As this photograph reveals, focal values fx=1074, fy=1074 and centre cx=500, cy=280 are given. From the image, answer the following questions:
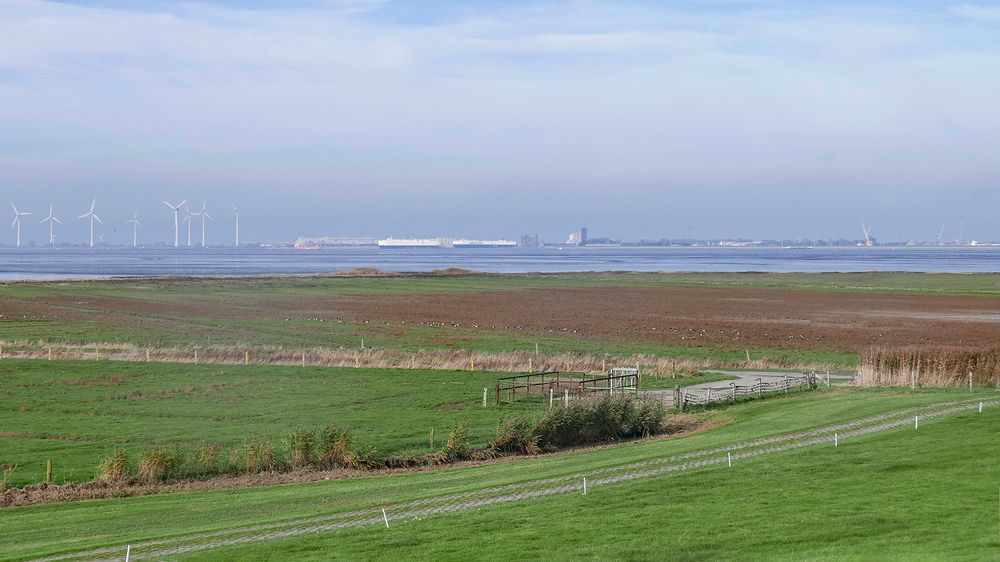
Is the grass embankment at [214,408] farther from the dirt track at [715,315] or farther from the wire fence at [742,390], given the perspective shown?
the dirt track at [715,315]

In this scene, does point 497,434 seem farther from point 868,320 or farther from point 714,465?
point 868,320

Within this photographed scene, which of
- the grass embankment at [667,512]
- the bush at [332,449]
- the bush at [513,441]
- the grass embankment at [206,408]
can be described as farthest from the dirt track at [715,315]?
the grass embankment at [667,512]

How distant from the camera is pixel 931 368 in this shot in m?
41.9

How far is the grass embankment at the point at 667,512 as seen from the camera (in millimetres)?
15383

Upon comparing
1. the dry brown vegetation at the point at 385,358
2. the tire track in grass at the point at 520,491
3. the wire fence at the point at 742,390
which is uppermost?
the tire track in grass at the point at 520,491

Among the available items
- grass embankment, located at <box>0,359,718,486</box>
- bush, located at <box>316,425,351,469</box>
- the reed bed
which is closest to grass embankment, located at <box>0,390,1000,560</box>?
bush, located at <box>316,425,351,469</box>

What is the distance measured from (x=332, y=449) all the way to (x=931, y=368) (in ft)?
80.3

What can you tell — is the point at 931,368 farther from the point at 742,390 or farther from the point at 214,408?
the point at 214,408

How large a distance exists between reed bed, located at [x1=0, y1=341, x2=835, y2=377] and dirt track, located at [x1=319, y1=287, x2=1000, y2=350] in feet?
36.3

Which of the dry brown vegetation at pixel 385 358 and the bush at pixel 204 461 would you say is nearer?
the bush at pixel 204 461

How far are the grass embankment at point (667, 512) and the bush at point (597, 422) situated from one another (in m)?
6.90

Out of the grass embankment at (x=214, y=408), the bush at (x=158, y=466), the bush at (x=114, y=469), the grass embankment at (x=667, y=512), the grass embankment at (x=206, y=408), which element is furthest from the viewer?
the grass embankment at (x=206, y=408)

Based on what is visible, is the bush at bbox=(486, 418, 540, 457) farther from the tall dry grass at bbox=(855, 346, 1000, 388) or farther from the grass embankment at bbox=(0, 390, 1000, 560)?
the tall dry grass at bbox=(855, 346, 1000, 388)

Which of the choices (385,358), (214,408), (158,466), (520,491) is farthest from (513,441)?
(385,358)
